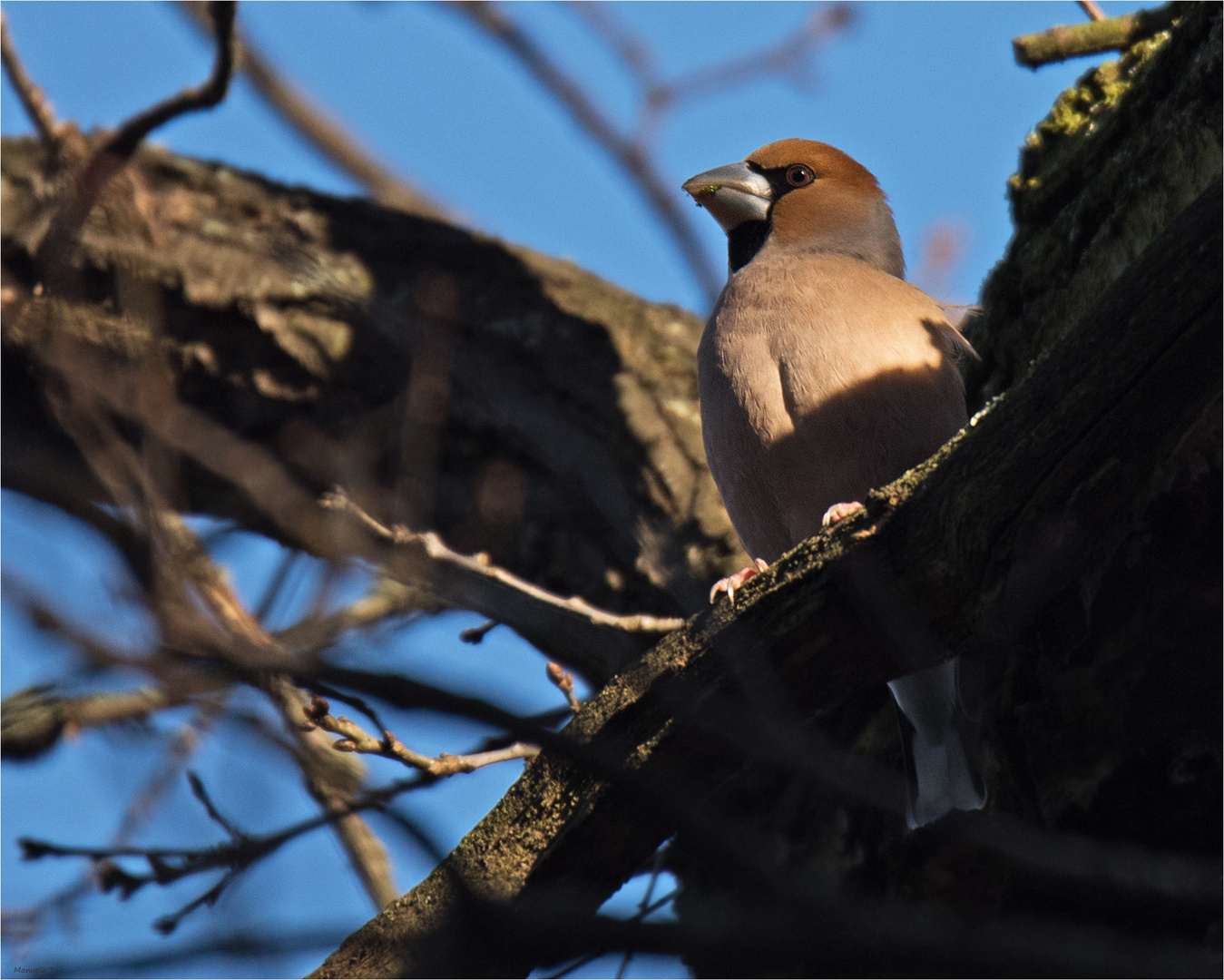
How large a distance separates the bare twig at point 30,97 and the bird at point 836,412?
2.43 m

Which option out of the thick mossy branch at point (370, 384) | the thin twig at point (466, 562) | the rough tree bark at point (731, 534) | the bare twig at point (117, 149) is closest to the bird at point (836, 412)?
the rough tree bark at point (731, 534)

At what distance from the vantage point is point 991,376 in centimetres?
425

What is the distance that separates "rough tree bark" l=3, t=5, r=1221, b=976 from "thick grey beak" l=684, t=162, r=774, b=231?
718mm

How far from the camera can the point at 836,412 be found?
11.3ft

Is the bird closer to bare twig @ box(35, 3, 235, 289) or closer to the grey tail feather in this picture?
the grey tail feather

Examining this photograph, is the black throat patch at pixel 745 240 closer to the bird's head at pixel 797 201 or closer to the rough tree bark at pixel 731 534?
the bird's head at pixel 797 201

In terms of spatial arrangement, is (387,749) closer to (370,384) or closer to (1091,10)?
(370,384)

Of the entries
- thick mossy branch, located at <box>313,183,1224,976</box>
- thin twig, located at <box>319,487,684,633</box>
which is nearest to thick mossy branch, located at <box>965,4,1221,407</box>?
thick mossy branch, located at <box>313,183,1224,976</box>

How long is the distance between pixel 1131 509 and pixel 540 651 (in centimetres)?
180

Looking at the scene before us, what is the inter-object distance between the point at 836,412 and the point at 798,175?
150 cm

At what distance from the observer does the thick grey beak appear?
14.8ft

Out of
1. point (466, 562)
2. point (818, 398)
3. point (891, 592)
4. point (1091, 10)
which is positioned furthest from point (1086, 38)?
point (466, 562)

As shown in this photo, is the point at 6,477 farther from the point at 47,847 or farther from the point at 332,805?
the point at 332,805

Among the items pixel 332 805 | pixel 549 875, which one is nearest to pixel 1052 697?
pixel 549 875
